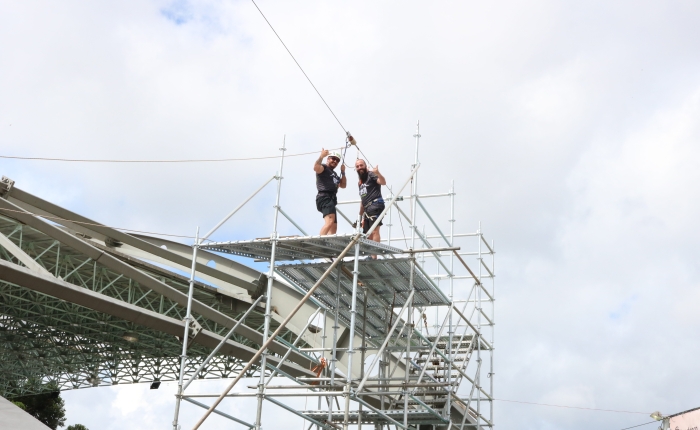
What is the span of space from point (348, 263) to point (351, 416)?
3.03 meters

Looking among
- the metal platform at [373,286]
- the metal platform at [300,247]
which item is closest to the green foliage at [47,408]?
the metal platform at [373,286]

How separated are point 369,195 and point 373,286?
1956mm

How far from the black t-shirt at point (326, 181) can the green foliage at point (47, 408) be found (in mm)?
43602

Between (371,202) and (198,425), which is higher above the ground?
(371,202)

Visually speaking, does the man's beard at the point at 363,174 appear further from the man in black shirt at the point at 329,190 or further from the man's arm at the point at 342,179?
the man in black shirt at the point at 329,190

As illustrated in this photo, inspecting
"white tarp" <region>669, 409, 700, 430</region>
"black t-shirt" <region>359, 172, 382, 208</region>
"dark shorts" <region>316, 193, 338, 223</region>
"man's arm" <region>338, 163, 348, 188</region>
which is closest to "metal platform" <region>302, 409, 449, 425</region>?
"dark shorts" <region>316, 193, 338, 223</region>

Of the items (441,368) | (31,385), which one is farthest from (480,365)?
(31,385)

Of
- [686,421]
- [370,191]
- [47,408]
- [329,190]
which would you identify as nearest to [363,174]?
[370,191]

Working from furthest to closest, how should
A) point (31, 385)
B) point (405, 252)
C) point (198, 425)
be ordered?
1. point (31, 385)
2. point (405, 252)
3. point (198, 425)

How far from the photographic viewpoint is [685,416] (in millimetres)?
19359

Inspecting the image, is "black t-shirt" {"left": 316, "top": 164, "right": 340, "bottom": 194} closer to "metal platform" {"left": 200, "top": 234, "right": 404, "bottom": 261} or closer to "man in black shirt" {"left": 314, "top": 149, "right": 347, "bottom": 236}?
"man in black shirt" {"left": 314, "top": 149, "right": 347, "bottom": 236}

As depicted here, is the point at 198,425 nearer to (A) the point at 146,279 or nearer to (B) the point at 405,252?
(B) the point at 405,252

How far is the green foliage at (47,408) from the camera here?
2174 inches

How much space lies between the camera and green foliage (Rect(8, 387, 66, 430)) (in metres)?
55.2
